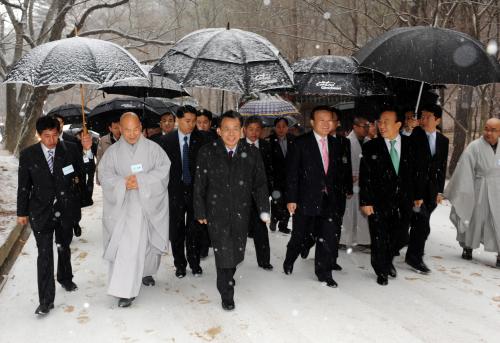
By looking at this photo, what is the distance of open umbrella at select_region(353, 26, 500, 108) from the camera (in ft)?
14.1

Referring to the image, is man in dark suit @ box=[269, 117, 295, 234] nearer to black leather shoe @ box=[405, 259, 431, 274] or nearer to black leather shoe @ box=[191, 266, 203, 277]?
black leather shoe @ box=[191, 266, 203, 277]

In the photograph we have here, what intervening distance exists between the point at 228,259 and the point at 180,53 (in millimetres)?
2233

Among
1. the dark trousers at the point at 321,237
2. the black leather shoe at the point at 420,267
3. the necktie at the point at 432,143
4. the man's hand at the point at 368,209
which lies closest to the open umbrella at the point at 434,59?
the necktie at the point at 432,143

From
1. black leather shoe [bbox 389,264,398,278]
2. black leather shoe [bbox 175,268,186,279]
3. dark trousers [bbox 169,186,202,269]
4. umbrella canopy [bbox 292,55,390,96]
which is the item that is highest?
umbrella canopy [bbox 292,55,390,96]

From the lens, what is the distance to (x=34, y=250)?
6.39 metres

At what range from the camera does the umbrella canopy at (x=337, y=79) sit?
4844mm

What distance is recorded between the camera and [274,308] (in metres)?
4.38

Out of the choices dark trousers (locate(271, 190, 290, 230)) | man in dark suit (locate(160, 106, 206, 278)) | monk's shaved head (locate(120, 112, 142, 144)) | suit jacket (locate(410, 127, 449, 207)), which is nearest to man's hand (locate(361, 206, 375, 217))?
suit jacket (locate(410, 127, 449, 207))

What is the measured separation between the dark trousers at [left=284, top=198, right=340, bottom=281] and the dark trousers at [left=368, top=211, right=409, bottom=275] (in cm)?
42

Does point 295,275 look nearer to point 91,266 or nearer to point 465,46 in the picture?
point 91,266

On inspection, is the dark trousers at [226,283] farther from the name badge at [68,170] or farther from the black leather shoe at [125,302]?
the name badge at [68,170]

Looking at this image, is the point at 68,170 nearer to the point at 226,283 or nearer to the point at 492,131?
the point at 226,283

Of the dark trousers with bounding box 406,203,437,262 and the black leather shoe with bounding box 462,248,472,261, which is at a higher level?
the dark trousers with bounding box 406,203,437,262

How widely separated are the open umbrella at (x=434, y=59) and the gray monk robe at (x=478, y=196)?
5.25ft
